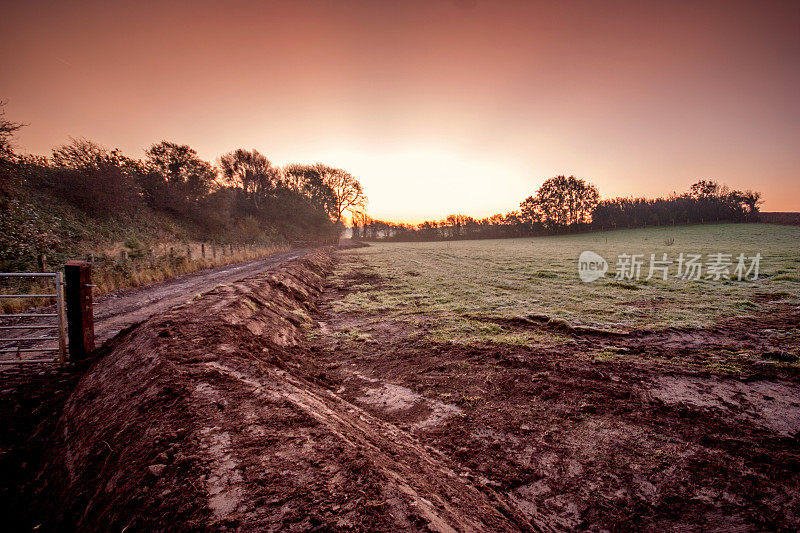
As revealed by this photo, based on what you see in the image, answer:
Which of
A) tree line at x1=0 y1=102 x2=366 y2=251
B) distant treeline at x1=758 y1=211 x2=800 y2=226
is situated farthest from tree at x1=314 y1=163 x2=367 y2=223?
distant treeline at x1=758 y1=211 x2=800 y2=226

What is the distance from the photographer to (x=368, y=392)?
12.5ft

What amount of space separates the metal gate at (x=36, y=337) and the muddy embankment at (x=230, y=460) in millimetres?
1337

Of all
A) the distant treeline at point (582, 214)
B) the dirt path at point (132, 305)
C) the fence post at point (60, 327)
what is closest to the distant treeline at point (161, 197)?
the dirt path at point (132, 305)

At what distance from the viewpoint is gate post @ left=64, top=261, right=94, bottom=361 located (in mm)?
4352

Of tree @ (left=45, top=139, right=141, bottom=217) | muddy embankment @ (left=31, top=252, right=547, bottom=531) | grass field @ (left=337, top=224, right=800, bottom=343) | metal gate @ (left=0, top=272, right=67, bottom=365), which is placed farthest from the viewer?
tree @ (left=45, top=139, right=141, bottom=217)

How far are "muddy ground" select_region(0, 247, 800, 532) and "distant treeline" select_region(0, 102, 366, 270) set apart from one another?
1559 centimetres

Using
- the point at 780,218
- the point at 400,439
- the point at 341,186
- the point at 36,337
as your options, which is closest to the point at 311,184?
the point at 341,186

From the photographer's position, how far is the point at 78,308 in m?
4.35

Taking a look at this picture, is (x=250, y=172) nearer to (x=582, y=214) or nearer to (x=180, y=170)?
(x=180, y=170)

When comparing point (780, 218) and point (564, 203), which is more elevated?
point (564, 203)

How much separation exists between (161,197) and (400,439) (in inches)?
1473

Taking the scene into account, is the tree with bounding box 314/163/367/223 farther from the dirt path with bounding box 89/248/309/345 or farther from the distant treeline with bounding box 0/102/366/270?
the dirt path with bounding box 89/248/309/345

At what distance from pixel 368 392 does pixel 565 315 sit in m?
5.10

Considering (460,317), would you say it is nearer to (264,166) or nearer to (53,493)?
(53,493)
